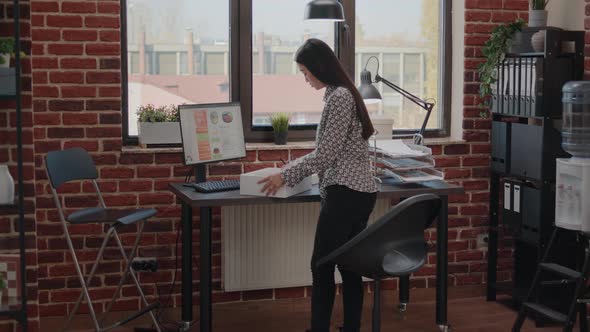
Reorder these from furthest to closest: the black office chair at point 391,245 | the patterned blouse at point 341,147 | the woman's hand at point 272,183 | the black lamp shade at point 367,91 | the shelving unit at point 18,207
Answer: the black lamp shade at point 367,91
the woman's hand at point 272,183
the patterned blouse at point 341,147
the black office chair at point 391,245
the shelving unit at point 18,207

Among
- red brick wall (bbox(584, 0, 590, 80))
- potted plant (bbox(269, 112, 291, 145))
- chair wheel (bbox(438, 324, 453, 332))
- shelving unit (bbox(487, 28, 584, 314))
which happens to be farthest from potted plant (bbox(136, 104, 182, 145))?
red brick wall (bbox(584, 0, 590, 80))

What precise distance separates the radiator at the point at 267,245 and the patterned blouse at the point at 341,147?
39.9 inches

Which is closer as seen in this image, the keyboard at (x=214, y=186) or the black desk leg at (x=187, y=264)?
the keyboard at (x=214, y=186)

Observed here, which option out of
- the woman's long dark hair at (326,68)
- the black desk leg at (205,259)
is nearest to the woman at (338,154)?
the woman's long dark hair at (326,68)

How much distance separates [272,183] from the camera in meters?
4.23

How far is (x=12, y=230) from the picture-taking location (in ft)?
11.7

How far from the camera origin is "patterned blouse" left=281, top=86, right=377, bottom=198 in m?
3.96

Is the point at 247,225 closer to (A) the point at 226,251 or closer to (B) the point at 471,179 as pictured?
(A) the point at 226,251

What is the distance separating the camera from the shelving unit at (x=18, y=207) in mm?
3396

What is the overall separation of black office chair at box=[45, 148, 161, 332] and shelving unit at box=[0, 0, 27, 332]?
71cm

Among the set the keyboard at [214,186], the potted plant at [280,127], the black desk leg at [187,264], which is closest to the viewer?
the keyboard at [214,186]

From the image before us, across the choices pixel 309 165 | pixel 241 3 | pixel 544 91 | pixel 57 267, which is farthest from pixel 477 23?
pixel 57 267

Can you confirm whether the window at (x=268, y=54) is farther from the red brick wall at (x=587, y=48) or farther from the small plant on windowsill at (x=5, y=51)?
the small plant on windowsill at (x=5, y=51)

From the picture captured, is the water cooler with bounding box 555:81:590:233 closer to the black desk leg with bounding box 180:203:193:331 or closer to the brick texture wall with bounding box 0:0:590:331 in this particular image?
the brick texture wall with bounding box 0:0:590:331
